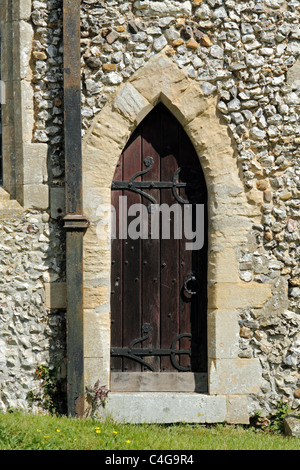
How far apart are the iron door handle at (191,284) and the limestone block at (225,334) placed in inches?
12.5

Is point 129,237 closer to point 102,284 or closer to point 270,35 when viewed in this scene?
point 102,284

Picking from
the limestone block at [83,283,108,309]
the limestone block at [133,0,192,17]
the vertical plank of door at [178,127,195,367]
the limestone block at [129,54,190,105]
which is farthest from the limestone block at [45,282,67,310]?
the limestone block at [133,0,192,17]

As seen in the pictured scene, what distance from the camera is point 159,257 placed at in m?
5.37

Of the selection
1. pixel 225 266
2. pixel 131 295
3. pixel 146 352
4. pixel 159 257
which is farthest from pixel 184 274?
pixel 146 352

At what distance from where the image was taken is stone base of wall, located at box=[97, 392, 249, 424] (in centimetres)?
507

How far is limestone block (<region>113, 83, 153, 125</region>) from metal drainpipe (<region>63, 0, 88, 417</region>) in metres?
0.36

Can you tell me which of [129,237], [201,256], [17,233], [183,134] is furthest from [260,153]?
[17,233]

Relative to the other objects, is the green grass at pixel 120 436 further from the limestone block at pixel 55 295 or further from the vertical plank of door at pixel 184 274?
the limestone block at pixel 55 295

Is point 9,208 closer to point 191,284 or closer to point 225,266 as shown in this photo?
point 191,284

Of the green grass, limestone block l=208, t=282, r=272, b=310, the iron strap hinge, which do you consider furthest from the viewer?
the iron strap hinge

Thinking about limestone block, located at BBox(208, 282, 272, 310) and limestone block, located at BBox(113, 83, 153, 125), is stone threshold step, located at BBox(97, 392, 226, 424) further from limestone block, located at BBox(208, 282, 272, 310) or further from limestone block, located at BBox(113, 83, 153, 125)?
limestone block, located at BBox(113, 83, 153, 125)

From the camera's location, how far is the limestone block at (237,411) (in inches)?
200

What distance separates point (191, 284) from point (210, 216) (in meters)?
0.66

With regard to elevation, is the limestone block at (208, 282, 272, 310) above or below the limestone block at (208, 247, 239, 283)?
below
